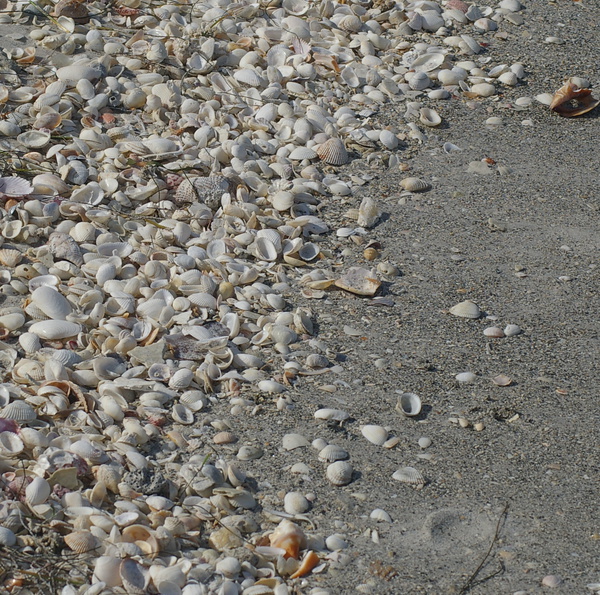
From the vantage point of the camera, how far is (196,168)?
Result: 2.94 meters

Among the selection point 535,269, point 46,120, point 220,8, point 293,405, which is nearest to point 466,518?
point 293,405

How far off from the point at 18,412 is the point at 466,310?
4.23 feet

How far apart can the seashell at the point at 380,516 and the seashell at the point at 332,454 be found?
173 millimetres

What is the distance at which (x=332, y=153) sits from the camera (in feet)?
10.2

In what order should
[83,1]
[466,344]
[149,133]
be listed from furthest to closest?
[83,1] → [149,133] → [466,344]

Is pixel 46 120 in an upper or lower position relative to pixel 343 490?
upper

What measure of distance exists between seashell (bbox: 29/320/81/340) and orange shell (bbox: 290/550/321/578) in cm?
94

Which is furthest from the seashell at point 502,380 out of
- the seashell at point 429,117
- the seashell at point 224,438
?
the seashell at point 429,117

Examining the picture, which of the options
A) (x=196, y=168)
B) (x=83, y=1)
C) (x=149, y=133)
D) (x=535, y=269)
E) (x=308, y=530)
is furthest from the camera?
(x=83, y=1)

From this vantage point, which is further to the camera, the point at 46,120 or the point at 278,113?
the point at 278,113

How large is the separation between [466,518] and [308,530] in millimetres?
354

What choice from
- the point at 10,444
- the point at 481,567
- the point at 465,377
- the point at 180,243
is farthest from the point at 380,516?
the point at 180,243

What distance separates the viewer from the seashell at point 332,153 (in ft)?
10.2

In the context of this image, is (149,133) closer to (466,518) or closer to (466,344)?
(466,344)
